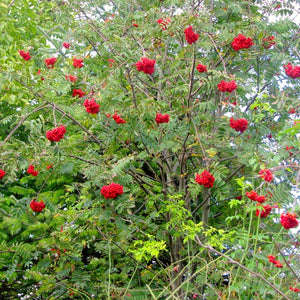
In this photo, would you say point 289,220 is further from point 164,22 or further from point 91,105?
point 164,22

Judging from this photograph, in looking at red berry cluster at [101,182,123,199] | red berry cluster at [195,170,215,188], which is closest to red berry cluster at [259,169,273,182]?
red berry cluster at [195,170,215,188]

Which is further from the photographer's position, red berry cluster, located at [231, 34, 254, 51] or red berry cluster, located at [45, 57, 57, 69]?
red berry cluster, located at [45, 57, 57, 69]

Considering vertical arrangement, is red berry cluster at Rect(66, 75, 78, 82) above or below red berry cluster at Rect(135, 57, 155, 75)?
below

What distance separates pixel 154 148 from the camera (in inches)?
143

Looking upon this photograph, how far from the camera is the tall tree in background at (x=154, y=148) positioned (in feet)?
10.8

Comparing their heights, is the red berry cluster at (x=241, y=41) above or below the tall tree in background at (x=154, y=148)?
above

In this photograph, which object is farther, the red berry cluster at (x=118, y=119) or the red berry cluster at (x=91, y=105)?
the red berry cluster at (x=118, y=119)

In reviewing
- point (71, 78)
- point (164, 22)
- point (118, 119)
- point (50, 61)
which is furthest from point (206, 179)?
point (50, 61)

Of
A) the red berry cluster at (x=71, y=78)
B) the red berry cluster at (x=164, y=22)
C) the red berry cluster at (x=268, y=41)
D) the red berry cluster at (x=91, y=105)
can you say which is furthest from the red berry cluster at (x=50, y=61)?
the red berry cluster at (x=268, y=41)

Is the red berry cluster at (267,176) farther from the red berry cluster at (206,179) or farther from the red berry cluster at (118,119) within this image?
the red berry cluster at (118,119)

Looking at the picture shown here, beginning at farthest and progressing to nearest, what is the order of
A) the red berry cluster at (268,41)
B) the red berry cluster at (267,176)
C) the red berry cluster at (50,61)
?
the red berry cluster at (268,41)
the red berry cluster at (50,61)
the red berry cluster at (267,176)

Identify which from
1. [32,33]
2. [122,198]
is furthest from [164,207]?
[32,33]

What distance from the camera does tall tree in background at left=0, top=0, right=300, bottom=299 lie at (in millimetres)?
3287

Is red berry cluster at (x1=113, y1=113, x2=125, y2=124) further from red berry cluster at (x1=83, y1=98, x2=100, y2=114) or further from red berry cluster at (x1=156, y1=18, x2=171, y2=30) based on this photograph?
red berry cluster at (x1=156, y1=18, x2=171, y2=30)
